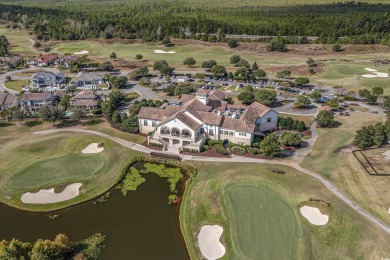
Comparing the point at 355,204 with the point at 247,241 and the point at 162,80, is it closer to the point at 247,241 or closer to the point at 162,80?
the point at 247,241

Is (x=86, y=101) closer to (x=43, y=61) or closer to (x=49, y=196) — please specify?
(x=49, y=196)

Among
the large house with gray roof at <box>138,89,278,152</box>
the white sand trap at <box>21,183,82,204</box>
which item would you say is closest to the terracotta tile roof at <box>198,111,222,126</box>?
the large house with gray roof at <box>138,89,278,152</box>

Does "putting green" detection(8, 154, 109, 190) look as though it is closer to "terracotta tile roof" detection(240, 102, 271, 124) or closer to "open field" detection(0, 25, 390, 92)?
"terracotta tile roof" detection(240, 102, 271, 124)

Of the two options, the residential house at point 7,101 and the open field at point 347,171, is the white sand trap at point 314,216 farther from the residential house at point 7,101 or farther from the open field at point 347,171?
the residential house at point 7,101

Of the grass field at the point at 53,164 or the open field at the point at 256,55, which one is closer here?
the grass field at the point at 53,164

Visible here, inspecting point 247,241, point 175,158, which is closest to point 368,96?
point 175,158

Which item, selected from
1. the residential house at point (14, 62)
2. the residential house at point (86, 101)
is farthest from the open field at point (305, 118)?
the residential house at point (14, 62)
